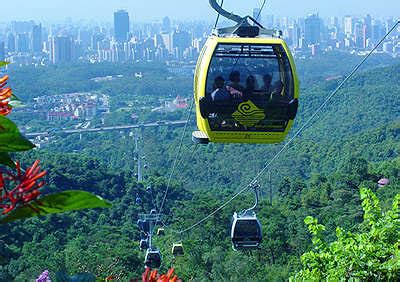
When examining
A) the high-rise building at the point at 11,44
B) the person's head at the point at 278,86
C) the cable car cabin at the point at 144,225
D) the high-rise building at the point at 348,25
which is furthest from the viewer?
the high-rise building at the point at 348,25

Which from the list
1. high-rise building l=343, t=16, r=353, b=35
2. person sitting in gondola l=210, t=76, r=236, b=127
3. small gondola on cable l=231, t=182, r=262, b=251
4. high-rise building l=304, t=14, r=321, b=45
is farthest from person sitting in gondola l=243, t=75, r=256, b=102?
high-rise building l=343, t=16, r=353, b=35

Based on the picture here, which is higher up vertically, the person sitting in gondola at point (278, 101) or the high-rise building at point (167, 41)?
the person sitting in gondola at point (278, 101)

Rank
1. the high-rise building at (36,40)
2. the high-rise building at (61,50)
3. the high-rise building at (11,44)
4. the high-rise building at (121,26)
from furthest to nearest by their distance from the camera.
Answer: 1. the high-rise building at (121,26)
2. the high-rise building at (36,40)
3. the high-rise building at (11,44)
4. the high-rise building at (61,50)

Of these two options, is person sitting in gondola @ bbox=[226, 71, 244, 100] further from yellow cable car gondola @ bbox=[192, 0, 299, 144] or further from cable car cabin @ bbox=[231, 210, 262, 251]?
cable car cabin @ bbox=[231, 210, 262, 251]

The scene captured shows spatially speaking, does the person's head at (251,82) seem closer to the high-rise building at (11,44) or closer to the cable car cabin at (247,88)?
the cable car cabin at (247,88)

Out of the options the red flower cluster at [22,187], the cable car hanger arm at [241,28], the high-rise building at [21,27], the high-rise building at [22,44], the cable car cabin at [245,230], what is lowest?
the high-rise building at [22,44]

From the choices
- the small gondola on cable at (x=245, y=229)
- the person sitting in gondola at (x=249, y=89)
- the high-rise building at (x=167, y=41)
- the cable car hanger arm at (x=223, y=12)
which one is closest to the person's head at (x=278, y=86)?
the person sitting in gondola at (x=249, y=89)

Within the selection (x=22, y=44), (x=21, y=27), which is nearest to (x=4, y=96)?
(x=22, y=44)
